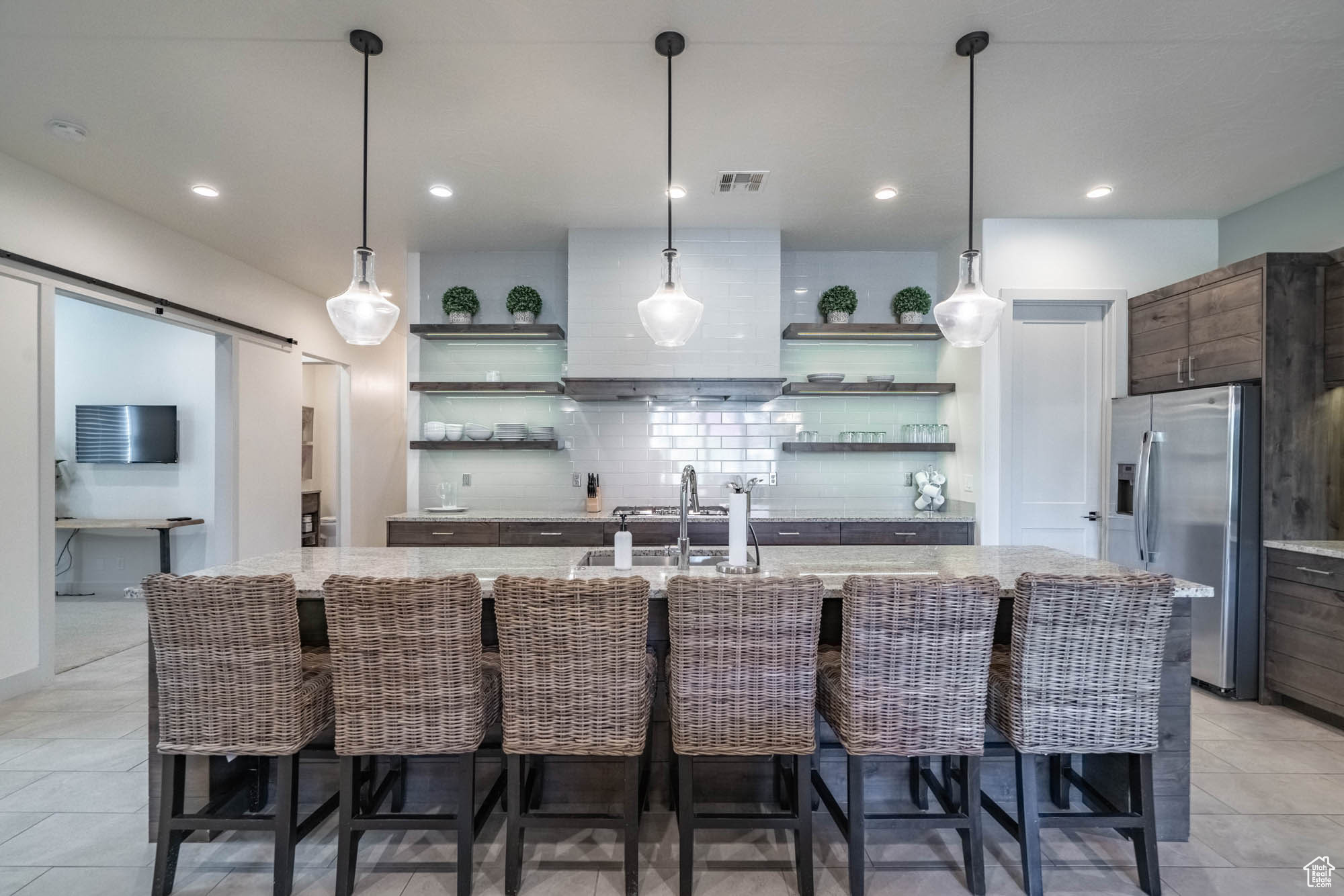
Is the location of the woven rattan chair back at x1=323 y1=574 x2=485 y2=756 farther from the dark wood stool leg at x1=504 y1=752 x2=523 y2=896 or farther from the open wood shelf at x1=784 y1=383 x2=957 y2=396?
the open wood shelf at x1=784 y1=383 x2=957 y2=396

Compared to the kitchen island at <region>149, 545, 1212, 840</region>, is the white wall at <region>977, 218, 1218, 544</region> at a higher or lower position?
higher

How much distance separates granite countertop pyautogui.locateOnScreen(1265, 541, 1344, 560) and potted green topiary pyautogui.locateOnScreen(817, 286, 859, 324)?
103 inches

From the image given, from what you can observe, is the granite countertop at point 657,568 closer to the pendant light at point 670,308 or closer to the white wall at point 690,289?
the pendant light at point 670,308

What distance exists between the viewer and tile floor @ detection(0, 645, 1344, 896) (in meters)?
1.87

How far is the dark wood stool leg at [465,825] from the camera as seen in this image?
1.79 meters

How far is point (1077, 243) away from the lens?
397cm

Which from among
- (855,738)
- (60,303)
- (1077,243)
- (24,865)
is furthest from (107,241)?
(1077,243)

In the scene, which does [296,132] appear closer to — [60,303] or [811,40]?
[811,40]

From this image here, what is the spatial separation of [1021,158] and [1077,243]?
1.18m

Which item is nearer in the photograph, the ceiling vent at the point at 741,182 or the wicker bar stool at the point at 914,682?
the wicker bar stool at the point at 914,682

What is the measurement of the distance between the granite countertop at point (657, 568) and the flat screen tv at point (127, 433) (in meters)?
3.84

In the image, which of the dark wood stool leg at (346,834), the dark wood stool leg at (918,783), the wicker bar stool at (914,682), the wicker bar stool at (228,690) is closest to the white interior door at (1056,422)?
the dark wood stool leg at (918,783)

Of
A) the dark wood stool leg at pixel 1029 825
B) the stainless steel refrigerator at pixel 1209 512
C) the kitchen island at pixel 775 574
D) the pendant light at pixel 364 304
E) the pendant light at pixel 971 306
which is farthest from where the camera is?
the stainless steel refrigerator at pixel 1209 512

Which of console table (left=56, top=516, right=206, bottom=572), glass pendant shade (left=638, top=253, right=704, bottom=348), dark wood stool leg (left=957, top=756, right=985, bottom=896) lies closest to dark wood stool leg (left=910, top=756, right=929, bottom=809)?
dark wood stool leg (left=957, top=756, right=985, bottom=896)
